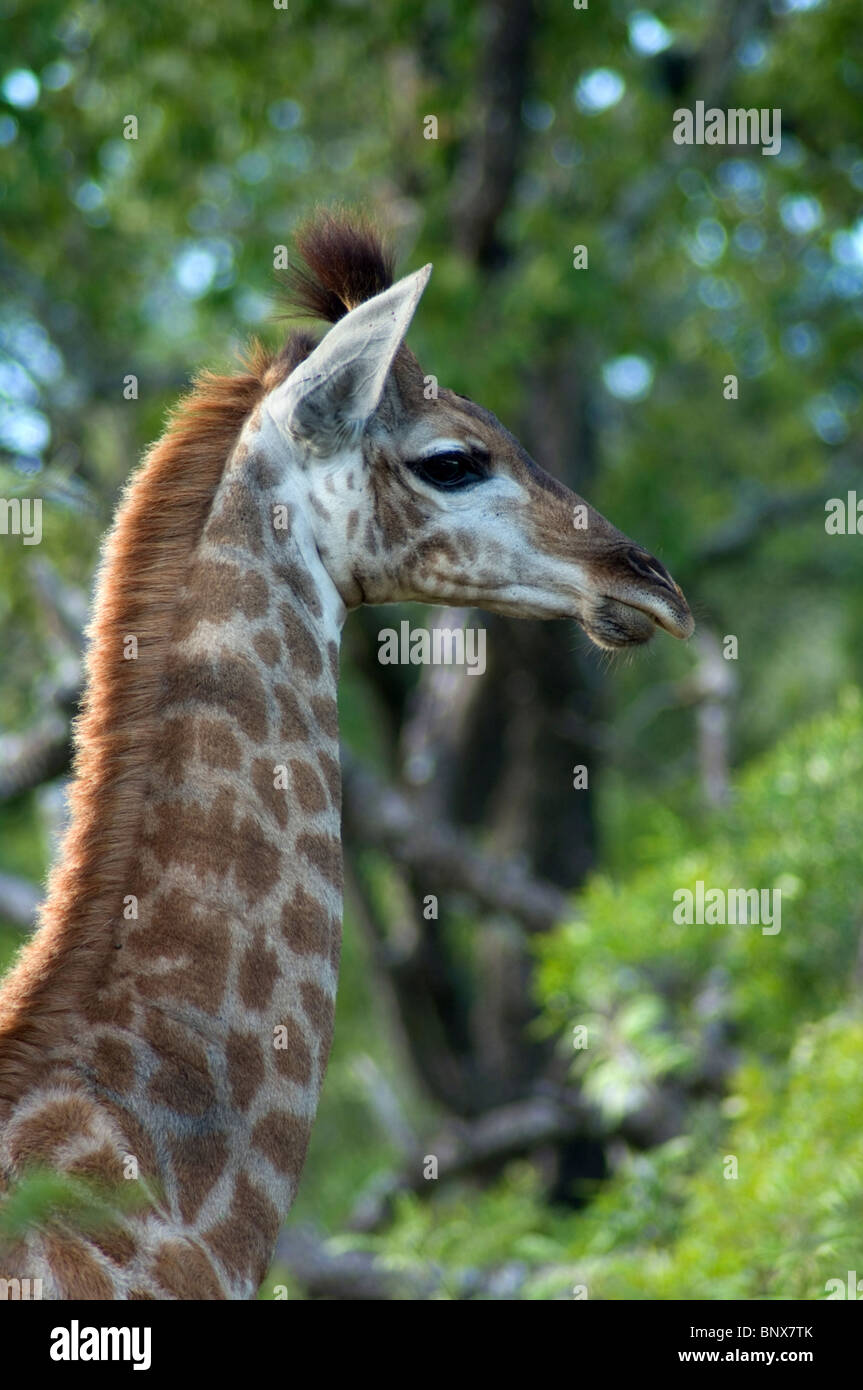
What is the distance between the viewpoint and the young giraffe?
12.6 ft

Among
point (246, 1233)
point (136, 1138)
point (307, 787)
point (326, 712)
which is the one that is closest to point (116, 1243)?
point (136, 1138)

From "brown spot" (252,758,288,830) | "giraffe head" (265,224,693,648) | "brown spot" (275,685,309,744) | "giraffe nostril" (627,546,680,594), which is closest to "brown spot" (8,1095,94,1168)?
"brown spot" (252,758,288,830)

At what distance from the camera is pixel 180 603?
447 centimetres

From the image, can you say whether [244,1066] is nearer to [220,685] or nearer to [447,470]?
[220,685]

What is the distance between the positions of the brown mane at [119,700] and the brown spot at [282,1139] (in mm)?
609

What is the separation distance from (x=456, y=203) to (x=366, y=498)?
34.1ft

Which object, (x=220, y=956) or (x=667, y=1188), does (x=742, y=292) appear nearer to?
(x=667, y=1188)

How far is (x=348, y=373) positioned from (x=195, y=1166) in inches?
92.3

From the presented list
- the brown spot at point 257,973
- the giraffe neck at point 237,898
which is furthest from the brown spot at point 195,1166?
the brown spot at point 257,973

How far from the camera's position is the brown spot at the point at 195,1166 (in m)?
3.90

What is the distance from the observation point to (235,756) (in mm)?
4355

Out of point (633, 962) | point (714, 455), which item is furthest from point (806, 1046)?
point (714, 455)

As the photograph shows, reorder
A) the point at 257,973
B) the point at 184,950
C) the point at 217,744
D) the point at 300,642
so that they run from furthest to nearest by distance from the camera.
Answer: the point at 300,642 → the point at 217,744 → the point at 257,973 → the point at 184,950

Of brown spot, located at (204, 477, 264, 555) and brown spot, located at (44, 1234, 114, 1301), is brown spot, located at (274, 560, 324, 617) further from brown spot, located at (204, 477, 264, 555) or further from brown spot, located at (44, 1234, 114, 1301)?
brown spot, located at (44, 1234, 114, 1301)
